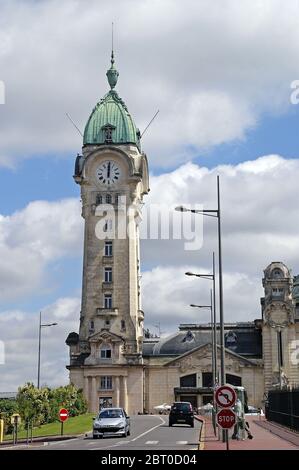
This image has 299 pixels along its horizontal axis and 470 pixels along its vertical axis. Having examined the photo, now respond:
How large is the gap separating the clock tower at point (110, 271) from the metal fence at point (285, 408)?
41.7m

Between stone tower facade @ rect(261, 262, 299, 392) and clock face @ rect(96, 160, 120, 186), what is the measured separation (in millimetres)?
26271

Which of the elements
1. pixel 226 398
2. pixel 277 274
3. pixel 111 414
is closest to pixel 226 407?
pixel 226 398

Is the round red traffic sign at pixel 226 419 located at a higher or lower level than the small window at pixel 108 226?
lower

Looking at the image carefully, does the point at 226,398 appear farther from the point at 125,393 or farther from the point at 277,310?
the point at 277,310

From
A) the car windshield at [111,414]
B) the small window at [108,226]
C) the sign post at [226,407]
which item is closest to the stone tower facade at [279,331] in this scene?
the small window at [108,226]

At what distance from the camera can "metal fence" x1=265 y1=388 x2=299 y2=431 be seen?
45.1 m

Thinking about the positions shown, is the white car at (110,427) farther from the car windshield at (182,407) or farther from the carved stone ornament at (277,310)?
the carved stone ornament at (277,310)

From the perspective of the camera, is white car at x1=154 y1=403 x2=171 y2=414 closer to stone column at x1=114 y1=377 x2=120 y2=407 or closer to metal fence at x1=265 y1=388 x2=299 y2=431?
stone column at x1=114 y1=377 x2=120 y2=407

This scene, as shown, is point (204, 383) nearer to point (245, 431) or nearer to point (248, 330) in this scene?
point (248, 330)

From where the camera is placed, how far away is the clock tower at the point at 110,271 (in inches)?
4102

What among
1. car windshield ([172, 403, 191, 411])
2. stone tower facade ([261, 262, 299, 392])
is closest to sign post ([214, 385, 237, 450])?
car windshield ([172, 403, 191, 411])

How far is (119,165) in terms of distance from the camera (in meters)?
110
